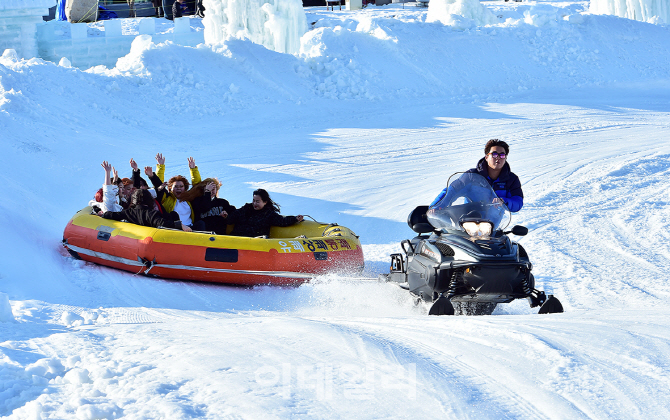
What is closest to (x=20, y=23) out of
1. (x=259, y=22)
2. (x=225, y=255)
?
(x=259, y=22)

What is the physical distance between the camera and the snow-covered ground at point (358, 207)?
3.04m

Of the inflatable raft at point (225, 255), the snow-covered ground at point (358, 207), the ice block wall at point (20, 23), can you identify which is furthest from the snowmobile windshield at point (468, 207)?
the ice block wall at point (20, 23)

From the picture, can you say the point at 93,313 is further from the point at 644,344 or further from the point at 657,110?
the point at 657,110

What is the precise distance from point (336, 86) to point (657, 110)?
799 centimetres

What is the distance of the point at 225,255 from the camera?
6895 mm

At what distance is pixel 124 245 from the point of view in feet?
23.5

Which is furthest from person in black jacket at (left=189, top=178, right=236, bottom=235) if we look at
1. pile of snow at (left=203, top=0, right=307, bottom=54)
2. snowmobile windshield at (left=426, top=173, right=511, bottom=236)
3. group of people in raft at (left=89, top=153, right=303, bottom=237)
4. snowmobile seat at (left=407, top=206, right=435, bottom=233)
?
pile of snow at (left=203, top=0, right=307, bottom=54)

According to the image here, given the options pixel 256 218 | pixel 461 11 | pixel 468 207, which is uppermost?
pixel 461 11

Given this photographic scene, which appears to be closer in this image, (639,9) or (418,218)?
(418,218)

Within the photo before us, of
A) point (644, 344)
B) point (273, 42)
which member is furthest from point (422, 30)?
point (644, 344)

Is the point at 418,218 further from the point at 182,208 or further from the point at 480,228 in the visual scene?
the point at 182,208

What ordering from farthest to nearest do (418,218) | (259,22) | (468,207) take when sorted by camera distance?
(259,22)
(418,218)
(468,207)

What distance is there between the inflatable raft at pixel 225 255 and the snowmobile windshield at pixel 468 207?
1832 millimetres

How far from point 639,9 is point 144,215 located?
24.3m
